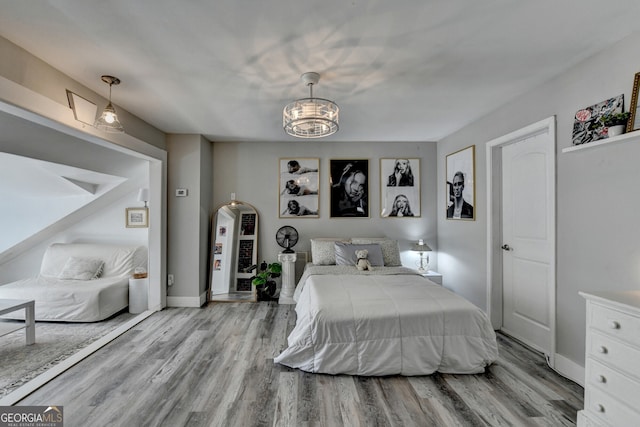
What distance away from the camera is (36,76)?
2010 mm

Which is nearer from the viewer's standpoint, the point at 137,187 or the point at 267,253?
the point at 267,253

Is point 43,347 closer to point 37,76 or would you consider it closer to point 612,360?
point 37,76

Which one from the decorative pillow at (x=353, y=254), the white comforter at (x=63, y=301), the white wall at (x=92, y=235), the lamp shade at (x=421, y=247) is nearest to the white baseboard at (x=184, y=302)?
the white comforter at (x=63, y=301)

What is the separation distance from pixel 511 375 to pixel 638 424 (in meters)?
0.98

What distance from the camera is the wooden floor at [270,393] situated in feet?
5.81

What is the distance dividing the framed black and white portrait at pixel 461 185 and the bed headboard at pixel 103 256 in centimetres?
460

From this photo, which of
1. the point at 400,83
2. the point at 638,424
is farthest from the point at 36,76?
the point at 638,424

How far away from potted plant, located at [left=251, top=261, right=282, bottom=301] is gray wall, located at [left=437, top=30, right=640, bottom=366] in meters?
3.17

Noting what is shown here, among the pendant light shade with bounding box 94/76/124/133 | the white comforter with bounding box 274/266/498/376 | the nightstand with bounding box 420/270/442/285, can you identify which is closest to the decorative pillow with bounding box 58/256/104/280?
the pendant light shade with bounding box 94/76/124/133

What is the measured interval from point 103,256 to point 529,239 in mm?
5436

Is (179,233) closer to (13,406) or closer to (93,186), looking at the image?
(93,186)

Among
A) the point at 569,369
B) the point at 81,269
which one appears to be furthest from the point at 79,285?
the point at 569,369

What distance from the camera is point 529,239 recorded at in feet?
8.92

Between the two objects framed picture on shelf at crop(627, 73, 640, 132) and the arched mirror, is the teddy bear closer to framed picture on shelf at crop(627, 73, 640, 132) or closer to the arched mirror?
the arched mirror
